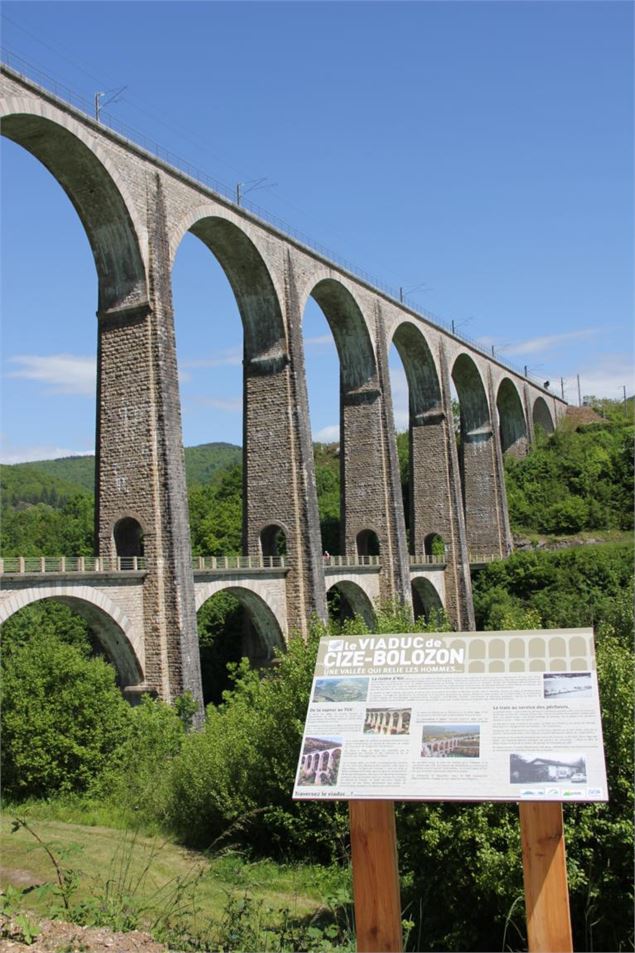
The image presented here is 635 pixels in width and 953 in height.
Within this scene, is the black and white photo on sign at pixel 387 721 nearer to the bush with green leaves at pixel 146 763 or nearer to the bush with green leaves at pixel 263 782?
the bush with green leaves at pixel 263 782

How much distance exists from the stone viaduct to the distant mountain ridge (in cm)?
3237

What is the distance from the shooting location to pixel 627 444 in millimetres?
58906

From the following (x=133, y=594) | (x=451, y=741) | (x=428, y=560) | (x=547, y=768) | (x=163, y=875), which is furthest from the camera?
(x=428, y=560)

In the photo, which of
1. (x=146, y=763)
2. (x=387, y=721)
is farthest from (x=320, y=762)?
(x=146, y=763)

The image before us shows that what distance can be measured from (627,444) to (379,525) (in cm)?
2852

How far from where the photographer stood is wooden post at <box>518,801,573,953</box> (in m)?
5.54

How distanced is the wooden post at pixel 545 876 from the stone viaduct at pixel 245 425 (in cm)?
1474

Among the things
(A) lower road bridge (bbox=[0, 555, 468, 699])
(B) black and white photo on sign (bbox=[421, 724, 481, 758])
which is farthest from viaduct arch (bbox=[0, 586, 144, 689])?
(B) black and white photo on sign (bbox=[421, 724, 481, 758])

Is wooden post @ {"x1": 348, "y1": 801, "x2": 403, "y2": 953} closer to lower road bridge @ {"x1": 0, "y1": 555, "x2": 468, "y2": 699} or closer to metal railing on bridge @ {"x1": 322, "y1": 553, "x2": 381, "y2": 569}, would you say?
lower road bridge @ {"x1": 0, "y1": 555, "x2": 468, "y2": 699}

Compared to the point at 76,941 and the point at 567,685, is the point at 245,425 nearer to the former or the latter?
the point at 76,941

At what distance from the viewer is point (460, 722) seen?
18.4 feet

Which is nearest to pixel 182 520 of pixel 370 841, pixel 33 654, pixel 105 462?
pixel 105 462

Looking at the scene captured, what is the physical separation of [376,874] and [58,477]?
14556 centimetres

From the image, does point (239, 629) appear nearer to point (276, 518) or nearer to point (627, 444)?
point (276, 518)
